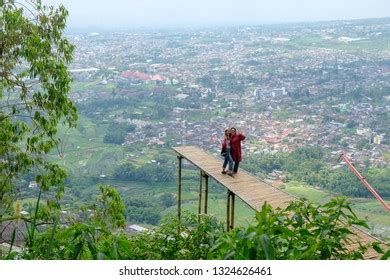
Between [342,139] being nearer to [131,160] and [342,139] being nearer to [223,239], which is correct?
[131,160]

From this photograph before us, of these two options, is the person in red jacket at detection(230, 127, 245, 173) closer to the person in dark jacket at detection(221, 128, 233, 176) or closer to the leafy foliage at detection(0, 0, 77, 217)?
the person in dark jacket at detection(221, 128, 233, 176)

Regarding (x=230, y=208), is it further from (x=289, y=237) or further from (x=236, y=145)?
(x=289, y=237)

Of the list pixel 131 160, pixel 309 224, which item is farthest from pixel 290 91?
pixel 309 224

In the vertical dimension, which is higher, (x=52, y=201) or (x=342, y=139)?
(x=52, y=201)

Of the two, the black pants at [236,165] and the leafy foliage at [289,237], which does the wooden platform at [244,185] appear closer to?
the black pants at [236,165]

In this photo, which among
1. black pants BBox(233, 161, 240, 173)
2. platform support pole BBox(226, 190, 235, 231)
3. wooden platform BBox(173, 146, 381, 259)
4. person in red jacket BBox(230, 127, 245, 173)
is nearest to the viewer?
wooden platform BBox(173, 146, 381, 259)

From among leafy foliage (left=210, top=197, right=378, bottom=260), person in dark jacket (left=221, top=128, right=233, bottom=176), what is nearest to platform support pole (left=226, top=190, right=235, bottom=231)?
person in dark jacket (left=221, top=128, right=233, bottom=176)
